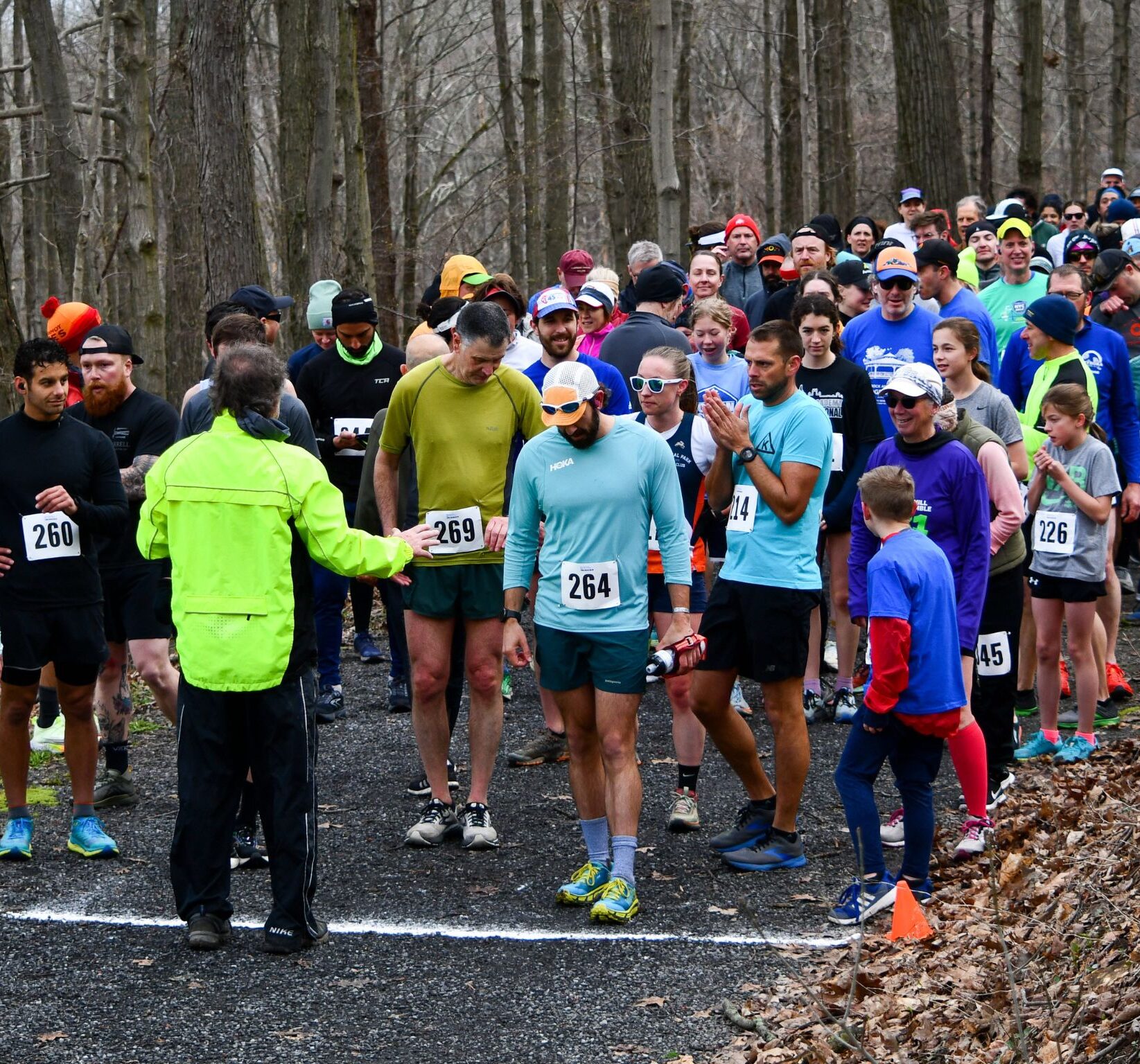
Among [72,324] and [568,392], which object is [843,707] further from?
[72,324]

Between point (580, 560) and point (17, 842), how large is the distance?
2.96m

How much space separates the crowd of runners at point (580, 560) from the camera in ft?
18.2

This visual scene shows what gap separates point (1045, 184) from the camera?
5219cm

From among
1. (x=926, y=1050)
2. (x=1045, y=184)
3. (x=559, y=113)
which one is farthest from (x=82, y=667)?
(x=1045, y=184)

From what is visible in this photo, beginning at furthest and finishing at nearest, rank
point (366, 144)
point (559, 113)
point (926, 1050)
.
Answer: point (559, 113) → point (366, 144) → point (926, 1050)

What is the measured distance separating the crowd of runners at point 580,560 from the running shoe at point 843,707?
1.1 inches

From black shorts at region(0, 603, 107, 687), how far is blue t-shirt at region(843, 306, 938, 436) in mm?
4695

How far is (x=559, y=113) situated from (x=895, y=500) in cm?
1858

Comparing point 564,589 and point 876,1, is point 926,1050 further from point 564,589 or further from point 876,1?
point 876,1

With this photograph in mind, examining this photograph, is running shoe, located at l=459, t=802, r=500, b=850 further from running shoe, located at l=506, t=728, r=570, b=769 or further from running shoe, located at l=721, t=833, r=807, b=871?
running shoe, located at l=506, t=728, r=570, b=769

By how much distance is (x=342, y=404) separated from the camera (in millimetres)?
9359

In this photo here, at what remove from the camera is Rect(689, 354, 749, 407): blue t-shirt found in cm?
851

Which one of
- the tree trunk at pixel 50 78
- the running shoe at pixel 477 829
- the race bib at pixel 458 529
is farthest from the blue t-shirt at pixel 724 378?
the tree trunk at pixel 50 78

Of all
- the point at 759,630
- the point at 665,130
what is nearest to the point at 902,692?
the point at 759,630
